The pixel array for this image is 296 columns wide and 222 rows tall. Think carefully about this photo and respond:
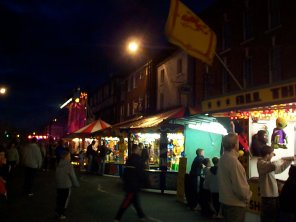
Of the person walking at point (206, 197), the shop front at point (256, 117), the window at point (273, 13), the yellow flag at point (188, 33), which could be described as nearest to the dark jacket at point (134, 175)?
the person walking at point (206, 197)

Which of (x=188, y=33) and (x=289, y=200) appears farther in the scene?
(x=188, y=33)

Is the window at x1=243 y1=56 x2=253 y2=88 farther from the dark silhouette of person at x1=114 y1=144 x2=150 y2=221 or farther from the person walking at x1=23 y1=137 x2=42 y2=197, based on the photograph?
the dark silhouette of person at x1=114 y1=144 x2=150 y2=221

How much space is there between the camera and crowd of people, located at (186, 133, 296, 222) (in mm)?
5504

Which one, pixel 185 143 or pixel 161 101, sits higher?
pixel 161 101

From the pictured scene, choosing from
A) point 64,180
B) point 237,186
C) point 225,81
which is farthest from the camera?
point 225,81

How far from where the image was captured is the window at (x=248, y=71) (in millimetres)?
20070

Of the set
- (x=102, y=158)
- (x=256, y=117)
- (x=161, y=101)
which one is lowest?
(x=102, y=158)

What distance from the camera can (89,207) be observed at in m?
12.3

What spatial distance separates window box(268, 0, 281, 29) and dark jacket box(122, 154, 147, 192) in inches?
460

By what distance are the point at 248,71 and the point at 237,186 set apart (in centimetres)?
1576

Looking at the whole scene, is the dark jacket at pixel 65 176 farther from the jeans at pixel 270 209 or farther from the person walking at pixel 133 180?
the jeans at pixel 270 209

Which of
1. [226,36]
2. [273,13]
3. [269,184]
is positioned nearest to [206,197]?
[269,184]

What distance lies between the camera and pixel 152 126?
60.2 ft

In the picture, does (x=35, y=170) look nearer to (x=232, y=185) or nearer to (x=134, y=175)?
(x=134, y=175)
